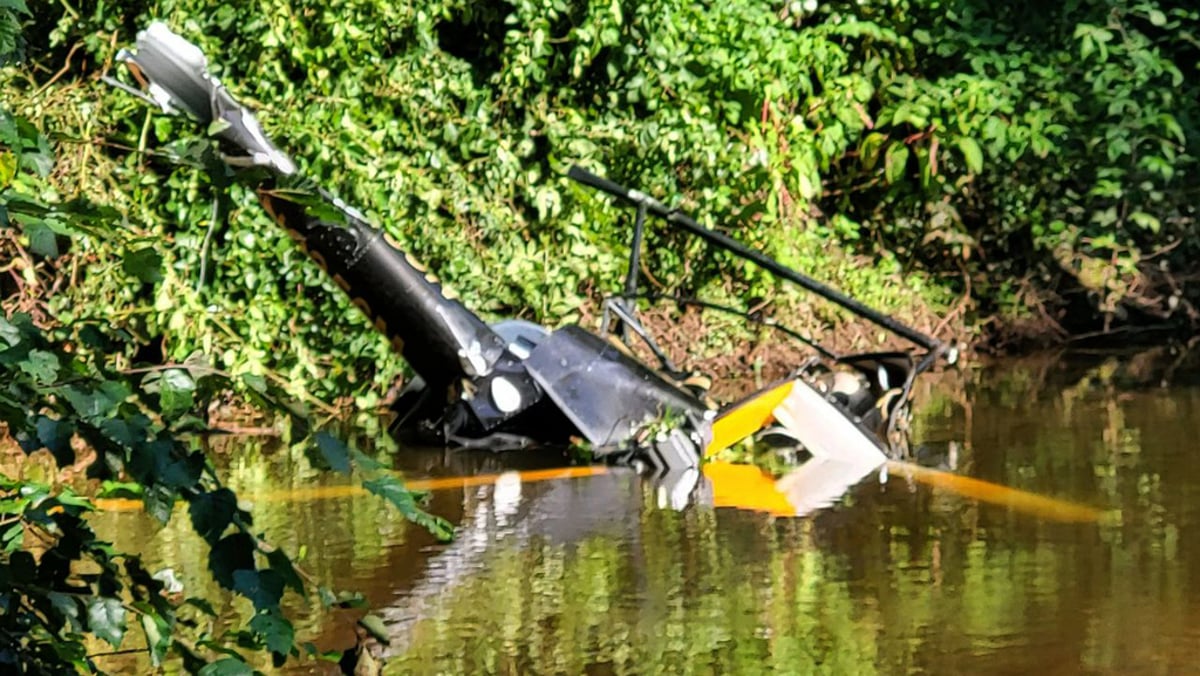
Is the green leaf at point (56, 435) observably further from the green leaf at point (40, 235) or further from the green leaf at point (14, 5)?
the green leaf at point (14, 5)

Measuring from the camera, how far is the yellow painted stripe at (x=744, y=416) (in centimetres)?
709

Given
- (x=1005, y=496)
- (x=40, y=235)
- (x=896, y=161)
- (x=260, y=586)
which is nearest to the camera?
(x=260, y=586)

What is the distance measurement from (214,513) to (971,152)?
29.9 feet

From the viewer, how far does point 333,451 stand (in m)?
2.17

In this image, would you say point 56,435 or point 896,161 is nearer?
point 56,435

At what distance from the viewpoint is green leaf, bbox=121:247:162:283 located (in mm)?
2266

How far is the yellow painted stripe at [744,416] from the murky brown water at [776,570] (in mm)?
492

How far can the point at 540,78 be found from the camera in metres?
9.80

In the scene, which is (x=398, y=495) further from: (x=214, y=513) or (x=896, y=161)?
(x=896, y=161)

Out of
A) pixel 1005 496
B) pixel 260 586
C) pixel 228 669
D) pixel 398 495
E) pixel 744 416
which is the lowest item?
pixel 228 669

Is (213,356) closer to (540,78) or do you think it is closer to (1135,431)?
(540,78)

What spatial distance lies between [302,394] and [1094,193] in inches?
208

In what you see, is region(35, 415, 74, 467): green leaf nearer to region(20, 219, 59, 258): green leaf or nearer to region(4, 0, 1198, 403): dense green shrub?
region(20, 219, 59, 258): green leaf

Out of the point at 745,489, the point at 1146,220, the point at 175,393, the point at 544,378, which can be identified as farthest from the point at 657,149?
the point at 175,393
